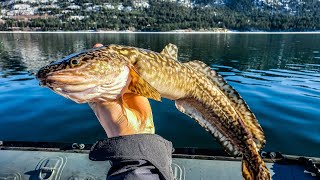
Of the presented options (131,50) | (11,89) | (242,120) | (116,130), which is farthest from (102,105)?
(11,89)

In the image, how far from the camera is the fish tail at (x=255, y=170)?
182 inches

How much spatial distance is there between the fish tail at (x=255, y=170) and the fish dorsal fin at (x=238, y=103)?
40cm

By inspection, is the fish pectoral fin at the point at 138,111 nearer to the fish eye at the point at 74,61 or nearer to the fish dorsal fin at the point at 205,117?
the fish eye at the point at 74,61

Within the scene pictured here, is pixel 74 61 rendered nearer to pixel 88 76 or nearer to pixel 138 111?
pixel 88 76

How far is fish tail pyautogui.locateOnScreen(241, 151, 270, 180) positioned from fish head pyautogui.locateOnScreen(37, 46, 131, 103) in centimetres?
242

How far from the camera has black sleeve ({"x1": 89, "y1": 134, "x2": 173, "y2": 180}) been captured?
2.81m

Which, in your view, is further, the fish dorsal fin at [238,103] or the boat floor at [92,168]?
the boat floor at [92,168]

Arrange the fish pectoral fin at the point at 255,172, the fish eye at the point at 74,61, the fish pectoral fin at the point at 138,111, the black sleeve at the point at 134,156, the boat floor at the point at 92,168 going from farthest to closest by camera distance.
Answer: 1. the boat floor at the point at 92,168
2. the fish pectoral fin at the point at 255,172
3. the fish eye at the point at 74,61
4. the fish pectoral fin at the point at 138,111
5. the black sleeve at the point at 134,156

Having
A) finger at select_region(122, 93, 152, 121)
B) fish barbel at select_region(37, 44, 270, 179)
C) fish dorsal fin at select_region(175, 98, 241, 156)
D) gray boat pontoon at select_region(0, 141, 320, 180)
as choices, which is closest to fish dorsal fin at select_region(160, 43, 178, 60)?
fish barbel at select_region(37, 44, 270, 179)

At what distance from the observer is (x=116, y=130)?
10.7ft

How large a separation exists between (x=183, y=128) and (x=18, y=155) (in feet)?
25.7

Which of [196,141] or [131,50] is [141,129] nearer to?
[131,50]

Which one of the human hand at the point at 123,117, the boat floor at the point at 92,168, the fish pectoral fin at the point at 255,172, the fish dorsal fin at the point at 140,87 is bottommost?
the boat floor at the point at 92,168

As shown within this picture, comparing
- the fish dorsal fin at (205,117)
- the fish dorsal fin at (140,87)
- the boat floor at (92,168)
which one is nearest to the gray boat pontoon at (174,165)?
the boat floor at (92,168)
